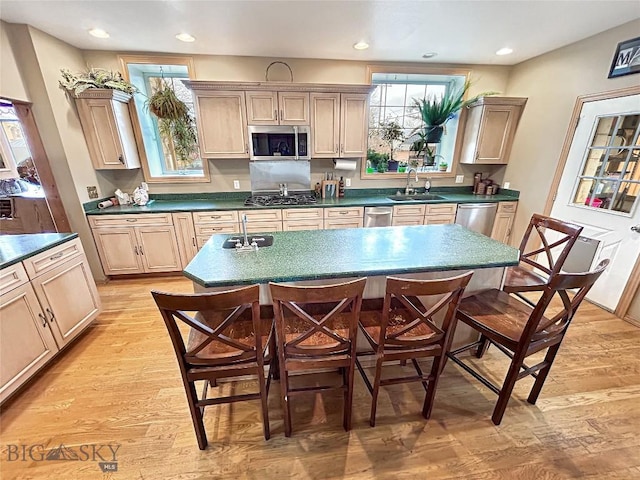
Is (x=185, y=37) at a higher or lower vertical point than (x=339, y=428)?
higher

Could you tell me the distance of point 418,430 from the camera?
1575 mm

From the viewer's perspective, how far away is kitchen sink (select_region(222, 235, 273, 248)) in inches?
76.4

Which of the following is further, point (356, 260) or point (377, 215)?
point (377, 215)

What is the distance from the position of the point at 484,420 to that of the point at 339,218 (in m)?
2.50

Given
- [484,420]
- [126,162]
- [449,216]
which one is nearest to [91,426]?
[484,420]

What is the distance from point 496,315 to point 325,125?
9.44 feet

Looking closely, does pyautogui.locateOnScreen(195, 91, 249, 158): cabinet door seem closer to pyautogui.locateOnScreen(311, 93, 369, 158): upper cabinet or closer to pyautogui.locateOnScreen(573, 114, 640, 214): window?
pyautogui.locateOnScreen(311, 93, 369, 158): upper cabinet

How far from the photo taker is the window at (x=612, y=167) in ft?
8.14

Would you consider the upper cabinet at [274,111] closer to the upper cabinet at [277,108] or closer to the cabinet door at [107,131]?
the upper cabinet at [277,108]

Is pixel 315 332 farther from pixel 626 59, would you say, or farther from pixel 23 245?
pixel 626 59

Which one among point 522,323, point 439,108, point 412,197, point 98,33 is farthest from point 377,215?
point 98,33

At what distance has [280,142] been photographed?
344cm

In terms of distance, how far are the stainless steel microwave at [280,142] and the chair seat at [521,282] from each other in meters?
2.62
